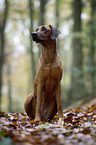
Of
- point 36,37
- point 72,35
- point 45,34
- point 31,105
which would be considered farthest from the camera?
point 72,35

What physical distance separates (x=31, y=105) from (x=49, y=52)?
4.85 feet

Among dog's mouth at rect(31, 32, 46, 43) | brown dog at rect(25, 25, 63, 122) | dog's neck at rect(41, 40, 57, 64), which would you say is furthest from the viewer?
dog's neck at rect(41, 40, 57, 64)

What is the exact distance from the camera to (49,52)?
489 cm

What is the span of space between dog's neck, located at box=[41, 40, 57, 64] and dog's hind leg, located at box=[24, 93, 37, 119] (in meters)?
1.05

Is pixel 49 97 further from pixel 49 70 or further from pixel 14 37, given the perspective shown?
pixel 14 37

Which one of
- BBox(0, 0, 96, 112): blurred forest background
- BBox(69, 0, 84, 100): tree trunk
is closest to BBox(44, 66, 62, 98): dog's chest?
BBox(0, 0, 96, 112): blurred forest background

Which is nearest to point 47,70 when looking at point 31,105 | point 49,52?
point 49,52

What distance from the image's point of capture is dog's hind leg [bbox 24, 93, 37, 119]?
208 inches

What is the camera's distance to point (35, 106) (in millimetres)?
5301

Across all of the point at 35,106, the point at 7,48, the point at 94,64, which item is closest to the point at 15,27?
the point at 7,48

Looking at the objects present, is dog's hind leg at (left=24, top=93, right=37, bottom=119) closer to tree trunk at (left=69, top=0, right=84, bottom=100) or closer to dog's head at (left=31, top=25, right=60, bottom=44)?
dog's head at (left=31, top=25, right=60, bottom=44)

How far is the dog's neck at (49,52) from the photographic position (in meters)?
4.85

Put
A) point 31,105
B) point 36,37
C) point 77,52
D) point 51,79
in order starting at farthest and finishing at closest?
point 77,52, point 31,105, point 51,79, point 36,37

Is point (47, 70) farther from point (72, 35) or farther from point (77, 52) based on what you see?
point (77, 52)
